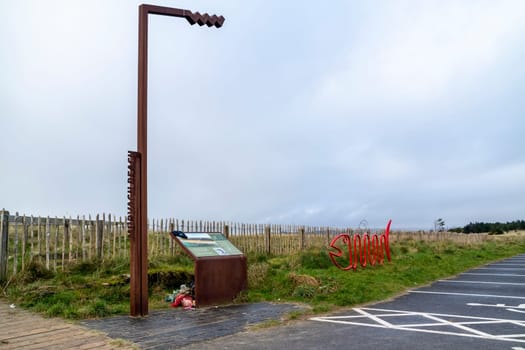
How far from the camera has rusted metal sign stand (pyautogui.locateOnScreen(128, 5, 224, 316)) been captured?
7270 mm

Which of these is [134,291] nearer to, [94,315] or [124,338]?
[94,315]

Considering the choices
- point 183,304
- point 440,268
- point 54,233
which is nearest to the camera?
point 183,304

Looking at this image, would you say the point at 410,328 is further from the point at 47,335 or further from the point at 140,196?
the point at 47,335

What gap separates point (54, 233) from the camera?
11.3 m

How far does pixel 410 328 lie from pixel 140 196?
4568mm

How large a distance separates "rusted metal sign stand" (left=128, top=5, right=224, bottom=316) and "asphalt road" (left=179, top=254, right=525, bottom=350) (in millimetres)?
2022

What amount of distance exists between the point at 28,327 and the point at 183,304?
104 inches

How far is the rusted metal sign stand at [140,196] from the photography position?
7.27 meters

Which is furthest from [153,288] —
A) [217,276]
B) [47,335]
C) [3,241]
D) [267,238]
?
[267,238]

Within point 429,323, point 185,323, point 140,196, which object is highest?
point 140,196

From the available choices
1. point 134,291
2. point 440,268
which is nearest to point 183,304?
point 134,291

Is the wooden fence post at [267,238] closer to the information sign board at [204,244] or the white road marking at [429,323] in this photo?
the information sign board at [204,244]

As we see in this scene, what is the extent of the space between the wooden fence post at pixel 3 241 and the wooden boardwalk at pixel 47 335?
2722 mm

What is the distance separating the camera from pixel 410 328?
6.48m
